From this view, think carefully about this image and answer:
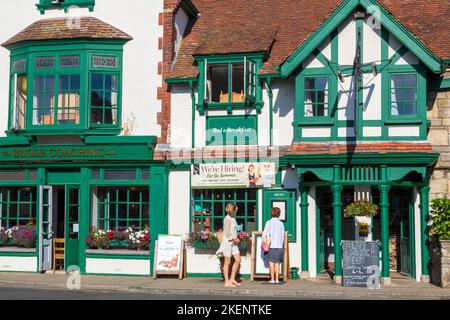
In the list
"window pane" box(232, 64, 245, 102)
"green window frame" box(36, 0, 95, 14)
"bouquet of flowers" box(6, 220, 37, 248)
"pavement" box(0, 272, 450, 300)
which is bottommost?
"pavement" box(0, 272, 450, 300)

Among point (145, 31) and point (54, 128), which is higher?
point (145, 31)

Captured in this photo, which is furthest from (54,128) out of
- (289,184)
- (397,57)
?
(397,57)

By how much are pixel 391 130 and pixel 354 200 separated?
2025mm

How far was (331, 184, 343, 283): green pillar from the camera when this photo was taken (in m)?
17.8

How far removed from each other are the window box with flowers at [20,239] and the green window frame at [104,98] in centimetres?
336

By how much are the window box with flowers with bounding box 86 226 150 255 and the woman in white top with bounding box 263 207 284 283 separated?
3822 millimetres

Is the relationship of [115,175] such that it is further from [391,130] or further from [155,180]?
[391,130]

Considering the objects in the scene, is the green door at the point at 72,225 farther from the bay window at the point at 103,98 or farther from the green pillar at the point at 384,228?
the green pillar at the point at 384,228

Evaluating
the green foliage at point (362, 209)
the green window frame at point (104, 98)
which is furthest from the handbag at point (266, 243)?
the green window frame at point (104, 98)

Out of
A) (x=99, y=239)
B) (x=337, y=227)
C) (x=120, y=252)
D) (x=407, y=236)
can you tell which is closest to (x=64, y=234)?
(x=99, y=239)

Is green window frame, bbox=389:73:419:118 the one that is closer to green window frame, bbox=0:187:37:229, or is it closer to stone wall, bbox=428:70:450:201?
stone wall, bbox=428:70:450:201

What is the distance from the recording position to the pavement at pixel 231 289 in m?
16.0

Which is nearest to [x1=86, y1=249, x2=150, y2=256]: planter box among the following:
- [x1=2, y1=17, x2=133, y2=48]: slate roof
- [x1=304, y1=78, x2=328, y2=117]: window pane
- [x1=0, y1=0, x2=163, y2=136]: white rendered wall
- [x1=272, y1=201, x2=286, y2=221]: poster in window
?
[x1=0, y1=0, x2=163, y2=136]: white rendered wall

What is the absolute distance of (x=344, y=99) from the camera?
18656 millimetres
